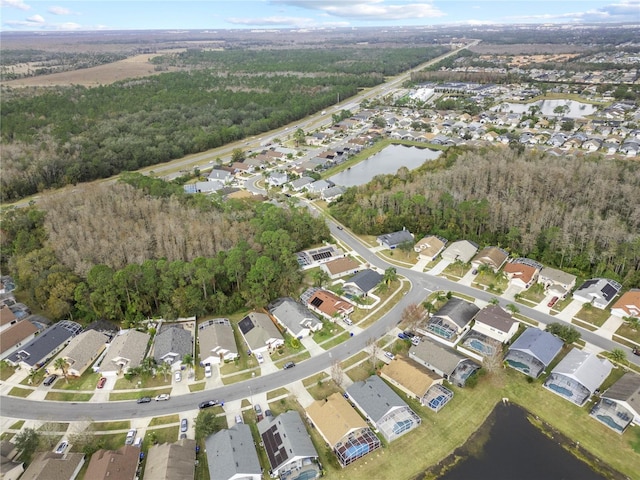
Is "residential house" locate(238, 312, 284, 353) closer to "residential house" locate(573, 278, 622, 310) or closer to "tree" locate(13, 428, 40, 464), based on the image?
"tree" locate(13, 428, 40, 464)

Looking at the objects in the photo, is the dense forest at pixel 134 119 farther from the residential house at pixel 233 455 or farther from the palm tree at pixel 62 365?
the residential house at pixel 233 455

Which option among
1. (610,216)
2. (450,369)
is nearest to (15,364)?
(450,369)

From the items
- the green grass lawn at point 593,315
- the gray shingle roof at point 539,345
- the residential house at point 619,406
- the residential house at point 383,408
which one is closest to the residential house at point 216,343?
the residential house at point 383,408

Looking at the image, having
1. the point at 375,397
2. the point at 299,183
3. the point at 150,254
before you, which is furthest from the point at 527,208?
the point at 150,254

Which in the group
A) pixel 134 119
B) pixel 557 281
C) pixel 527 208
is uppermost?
pixel 134 119

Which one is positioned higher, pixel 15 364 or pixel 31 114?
pixel 31 114

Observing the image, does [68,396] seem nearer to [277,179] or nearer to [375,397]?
[375,397]

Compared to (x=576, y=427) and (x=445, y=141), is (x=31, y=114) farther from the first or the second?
(x=576, y=427)
